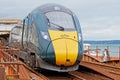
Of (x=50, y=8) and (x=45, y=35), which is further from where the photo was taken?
(x=50, y=8)

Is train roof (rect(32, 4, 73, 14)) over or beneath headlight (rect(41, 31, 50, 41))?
over

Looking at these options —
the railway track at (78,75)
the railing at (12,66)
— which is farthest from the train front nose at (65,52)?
the railing at (12,66)

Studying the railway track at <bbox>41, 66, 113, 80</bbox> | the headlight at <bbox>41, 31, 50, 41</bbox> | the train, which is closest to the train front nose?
the train

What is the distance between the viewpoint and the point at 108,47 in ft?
79.6

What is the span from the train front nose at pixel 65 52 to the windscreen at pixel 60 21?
97 cm

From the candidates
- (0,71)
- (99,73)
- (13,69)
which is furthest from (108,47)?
(0,71)

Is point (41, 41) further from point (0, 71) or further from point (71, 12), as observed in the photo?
point (0, 71)

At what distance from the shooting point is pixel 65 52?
1414 centimetres

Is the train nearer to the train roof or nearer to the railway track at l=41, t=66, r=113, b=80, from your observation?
the train roof

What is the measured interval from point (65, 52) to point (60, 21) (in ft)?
6.35

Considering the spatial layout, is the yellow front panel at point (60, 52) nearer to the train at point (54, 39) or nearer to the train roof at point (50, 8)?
the train at point (54, 39)

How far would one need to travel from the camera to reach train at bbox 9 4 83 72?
14250 mm

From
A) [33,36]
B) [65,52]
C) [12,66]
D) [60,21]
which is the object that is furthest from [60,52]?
[12,66]

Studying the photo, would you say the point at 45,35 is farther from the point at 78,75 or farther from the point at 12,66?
the point at 12,66
